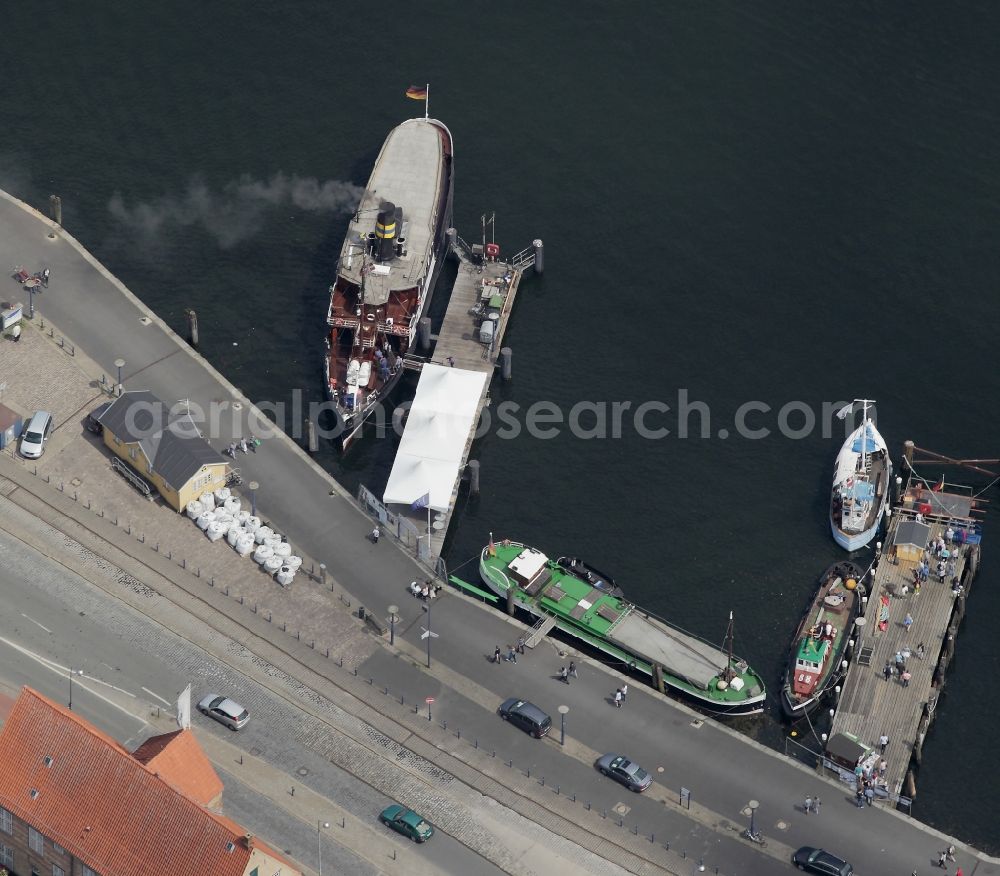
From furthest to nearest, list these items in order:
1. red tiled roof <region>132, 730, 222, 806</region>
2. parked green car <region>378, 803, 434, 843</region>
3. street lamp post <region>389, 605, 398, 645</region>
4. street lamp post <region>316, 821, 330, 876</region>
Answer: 1. street lamp post <region>389, 605, 398, 645</region>
2. parked green car <region>378, 803, 434, 843</region>
3. street lamp post <region>316, 821, 330, 876</region>
4. red tiled roof <region>132, 730, 222, 806</region>

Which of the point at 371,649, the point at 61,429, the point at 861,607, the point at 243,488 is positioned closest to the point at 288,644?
the point at 371,649

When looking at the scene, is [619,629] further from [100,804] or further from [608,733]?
[100,804]

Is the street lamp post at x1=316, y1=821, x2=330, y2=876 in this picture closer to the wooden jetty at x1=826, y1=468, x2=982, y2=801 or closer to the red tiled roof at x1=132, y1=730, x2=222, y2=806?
the red tiled roof at x1=132, y1=730, x2=222, y2=806

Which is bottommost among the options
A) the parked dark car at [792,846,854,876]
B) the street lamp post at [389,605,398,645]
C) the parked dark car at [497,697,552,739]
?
the parked dark car at [792,846,854,876]

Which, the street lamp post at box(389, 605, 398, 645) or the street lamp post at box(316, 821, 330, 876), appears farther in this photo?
the street lamp post at box(389, 605, 398, 645)

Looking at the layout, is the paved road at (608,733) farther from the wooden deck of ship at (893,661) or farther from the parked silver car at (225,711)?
the parked silver car at (225,711)

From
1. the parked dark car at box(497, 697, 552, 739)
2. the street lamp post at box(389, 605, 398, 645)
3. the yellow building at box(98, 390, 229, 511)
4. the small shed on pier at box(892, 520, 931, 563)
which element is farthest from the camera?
the small shed on pier at box(892, 520, 931, 563)

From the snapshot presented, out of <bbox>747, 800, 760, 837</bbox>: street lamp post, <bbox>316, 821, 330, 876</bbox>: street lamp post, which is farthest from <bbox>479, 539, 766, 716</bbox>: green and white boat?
<bbox>316, 821, 330, 876</bbox>: street lamp post

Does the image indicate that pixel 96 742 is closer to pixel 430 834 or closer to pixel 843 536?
pixel 430 834
